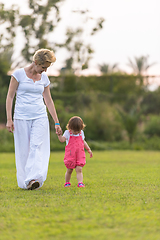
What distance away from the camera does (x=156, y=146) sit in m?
18.7

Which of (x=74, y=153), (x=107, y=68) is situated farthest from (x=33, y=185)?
(x=107, y=68)

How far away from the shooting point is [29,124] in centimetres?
581

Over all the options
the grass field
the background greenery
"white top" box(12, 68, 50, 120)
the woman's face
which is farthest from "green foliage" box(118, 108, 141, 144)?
the woman's face

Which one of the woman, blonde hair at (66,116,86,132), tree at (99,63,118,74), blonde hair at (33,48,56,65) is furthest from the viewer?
tree at (99,63,118,74)

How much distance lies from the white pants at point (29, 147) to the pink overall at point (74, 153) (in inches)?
13.5

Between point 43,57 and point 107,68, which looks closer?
point 43,57

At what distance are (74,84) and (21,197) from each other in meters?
21.4

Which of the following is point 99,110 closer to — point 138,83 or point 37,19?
point 37,19

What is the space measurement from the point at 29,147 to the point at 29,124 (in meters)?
0.35

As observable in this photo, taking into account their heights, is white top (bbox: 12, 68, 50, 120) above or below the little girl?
above

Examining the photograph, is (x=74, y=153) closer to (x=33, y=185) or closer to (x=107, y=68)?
(x=33, y=185)

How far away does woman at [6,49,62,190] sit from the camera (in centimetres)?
568

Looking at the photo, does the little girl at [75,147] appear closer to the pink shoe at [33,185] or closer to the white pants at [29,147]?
the white pants at [29,147]

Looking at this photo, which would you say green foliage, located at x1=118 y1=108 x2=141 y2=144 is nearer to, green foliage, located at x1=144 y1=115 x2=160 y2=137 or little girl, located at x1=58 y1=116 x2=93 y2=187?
green foliage, located at x1=144 y1=115 x2=160 y2=137
